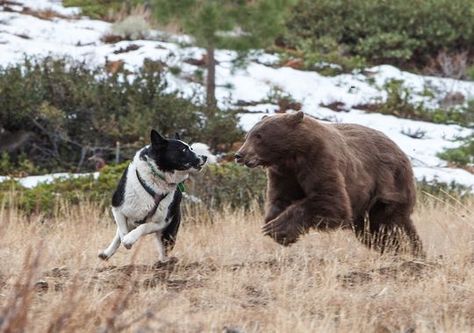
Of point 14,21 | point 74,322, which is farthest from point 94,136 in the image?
point 74,322

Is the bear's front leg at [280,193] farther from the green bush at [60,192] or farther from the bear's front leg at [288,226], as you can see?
the green bush at [60,192]

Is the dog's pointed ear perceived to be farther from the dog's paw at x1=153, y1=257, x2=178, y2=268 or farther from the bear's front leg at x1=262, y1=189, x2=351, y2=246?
the bear's front leg at x1=262, y1=189, x2=351, y2=246

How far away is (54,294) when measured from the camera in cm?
599

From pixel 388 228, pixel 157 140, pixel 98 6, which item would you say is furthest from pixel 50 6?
pixel 388 228

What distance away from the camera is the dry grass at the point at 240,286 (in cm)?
508

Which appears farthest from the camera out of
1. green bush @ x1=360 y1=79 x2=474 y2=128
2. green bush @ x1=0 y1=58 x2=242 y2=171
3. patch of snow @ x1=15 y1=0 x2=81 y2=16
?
patch of snow @ x1=15 y1=0 x2=81 y2=16

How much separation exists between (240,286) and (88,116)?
393 inches

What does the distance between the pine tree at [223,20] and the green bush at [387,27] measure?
5.38 meters

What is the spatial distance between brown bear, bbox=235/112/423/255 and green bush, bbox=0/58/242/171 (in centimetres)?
710

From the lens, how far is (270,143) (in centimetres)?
752

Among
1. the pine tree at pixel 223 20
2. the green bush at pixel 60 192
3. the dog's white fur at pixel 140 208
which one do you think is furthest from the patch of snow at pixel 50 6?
the dog's white fur at pixel 140 208

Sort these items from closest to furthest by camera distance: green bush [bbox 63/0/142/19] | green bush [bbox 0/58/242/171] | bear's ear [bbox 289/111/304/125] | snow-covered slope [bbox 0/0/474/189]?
bear's ear [bbox 289/111/304/125] < green bush [bbox 0/58/242/171] < snow-covered slope [bbox 0/0/474/189] < green bush [bbox 63/0/142/19]

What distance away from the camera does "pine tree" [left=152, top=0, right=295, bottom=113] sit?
17.7 metres

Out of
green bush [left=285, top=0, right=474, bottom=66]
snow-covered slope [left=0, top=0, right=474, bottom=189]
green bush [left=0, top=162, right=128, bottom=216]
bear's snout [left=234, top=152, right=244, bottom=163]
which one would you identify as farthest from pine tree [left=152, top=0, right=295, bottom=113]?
bear's snout [left=234, top=152, right=244, bottom=163]
